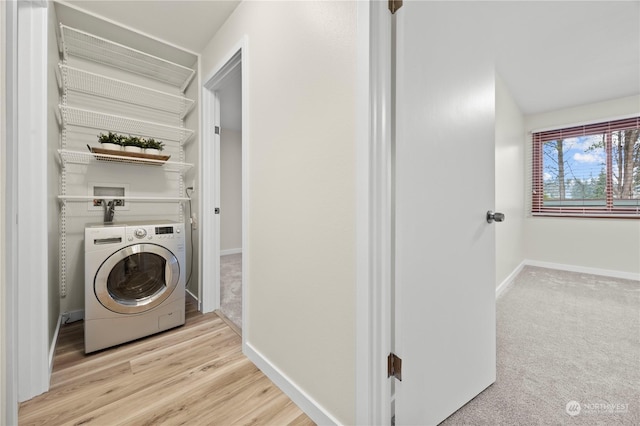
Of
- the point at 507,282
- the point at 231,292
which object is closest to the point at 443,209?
the point at 231,292

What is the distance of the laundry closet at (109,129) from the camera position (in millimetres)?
1975

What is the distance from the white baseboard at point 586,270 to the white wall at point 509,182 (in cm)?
23

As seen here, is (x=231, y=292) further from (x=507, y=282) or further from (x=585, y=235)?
(x=585, y=235)

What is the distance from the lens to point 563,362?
5.11 feet

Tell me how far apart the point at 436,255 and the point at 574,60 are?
2997 mm

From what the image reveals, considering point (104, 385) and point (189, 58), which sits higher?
point (189, 58)

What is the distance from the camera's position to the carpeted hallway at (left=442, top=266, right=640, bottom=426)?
118 cm

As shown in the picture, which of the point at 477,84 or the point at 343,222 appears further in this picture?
the point at 477,84

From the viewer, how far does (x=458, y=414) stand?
1.17 meters

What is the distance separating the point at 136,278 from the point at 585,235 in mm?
5412

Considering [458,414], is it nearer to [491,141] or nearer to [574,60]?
[491,141]

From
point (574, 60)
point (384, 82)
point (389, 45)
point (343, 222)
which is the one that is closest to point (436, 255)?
point (343, 222)

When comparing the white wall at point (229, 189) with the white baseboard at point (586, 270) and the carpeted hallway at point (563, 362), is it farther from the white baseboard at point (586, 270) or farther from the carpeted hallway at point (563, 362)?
the white baseboard at point (586, 270)

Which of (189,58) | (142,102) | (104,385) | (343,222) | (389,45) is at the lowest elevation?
(104,385)
